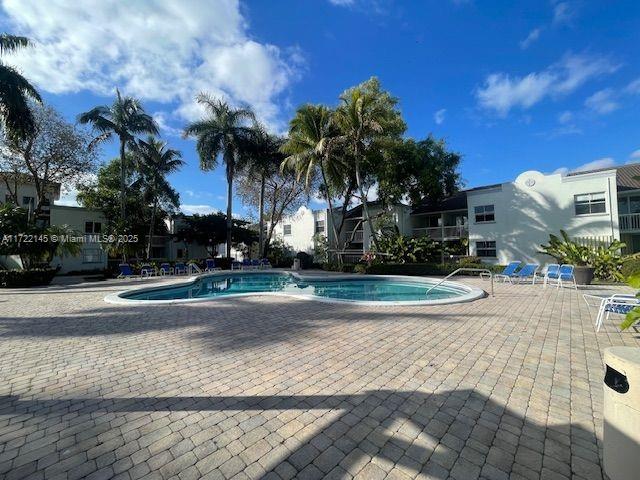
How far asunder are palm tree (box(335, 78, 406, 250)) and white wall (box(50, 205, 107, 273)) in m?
21.0

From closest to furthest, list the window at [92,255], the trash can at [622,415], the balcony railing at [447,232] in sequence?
the trash can at [622,415] → the balcony railing at [447,232] → the window at [92,255]

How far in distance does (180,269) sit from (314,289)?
12213 mm

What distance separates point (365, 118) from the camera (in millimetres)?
19938

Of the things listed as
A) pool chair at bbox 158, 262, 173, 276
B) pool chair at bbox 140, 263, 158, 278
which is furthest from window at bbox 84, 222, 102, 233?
pool chair at bbox 158, 262, 173, 276

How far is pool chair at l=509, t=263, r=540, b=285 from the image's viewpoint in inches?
525

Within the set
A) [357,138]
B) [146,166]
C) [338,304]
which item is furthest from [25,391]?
[146,166]

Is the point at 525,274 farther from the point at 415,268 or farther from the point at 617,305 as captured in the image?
the point at 617,305

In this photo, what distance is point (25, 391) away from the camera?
361cm

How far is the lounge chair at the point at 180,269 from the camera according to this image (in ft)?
72.9

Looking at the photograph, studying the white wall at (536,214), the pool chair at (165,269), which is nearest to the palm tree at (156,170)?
the pool chair at (165,269)

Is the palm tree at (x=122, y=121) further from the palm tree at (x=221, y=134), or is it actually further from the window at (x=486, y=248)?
the window at (x=486, y=248)

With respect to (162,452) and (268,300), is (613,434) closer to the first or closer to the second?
(162,452)

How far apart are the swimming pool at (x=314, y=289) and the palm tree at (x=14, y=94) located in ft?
41.5

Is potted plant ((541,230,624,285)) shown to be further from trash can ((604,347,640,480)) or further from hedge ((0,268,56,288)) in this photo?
hedge ((0,268,56,288))
